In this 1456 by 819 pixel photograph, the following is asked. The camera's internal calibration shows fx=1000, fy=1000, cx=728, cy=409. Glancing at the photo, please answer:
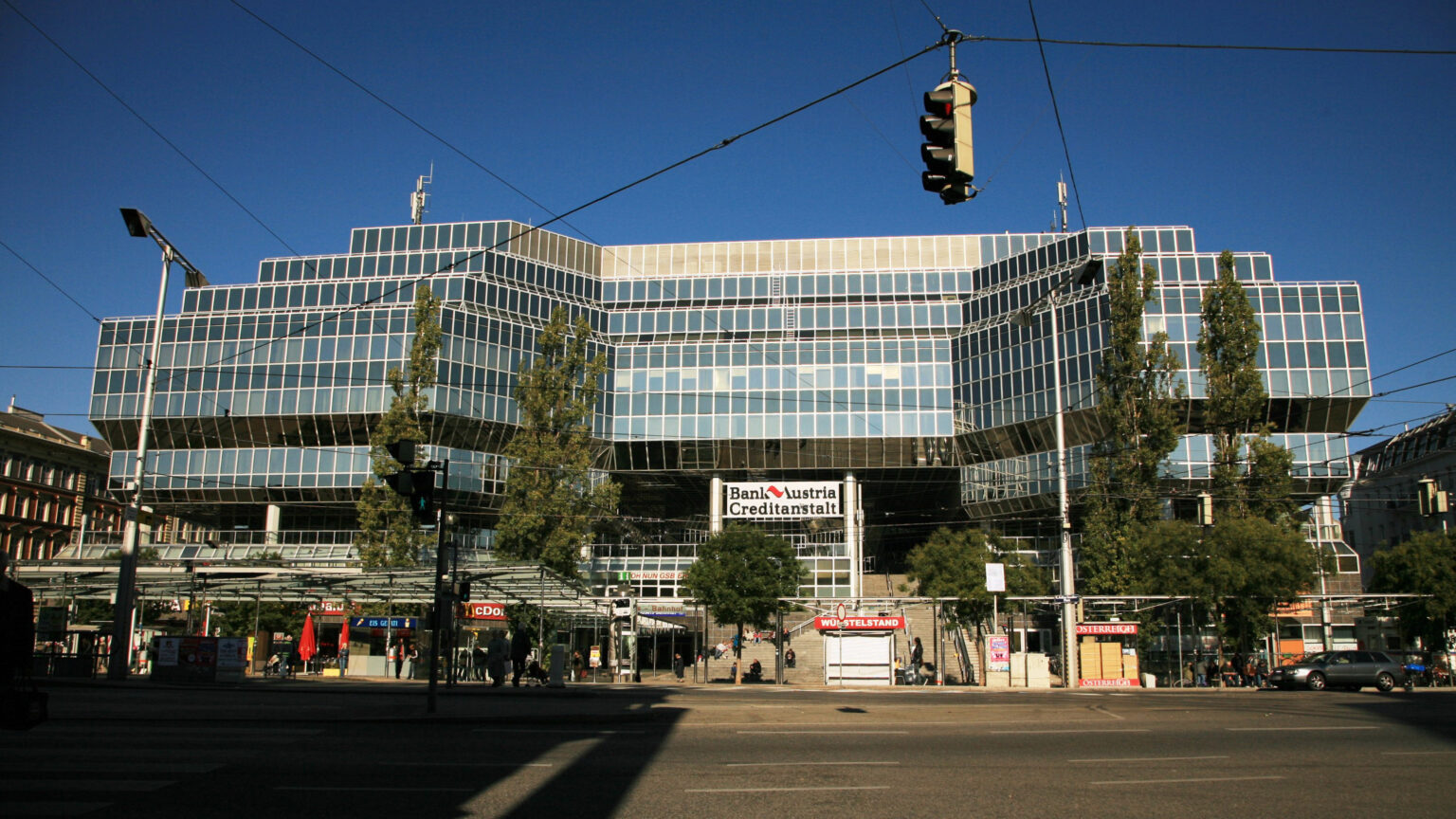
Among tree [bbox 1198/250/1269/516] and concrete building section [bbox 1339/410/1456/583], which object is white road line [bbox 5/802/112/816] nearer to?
tree [bbox 1198/250/1269/516]

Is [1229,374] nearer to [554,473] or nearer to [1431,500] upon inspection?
[1431,500]

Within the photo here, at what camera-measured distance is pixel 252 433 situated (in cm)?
6400

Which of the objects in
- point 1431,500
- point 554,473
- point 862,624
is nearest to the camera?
point 1431,500

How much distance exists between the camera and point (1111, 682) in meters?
35.9

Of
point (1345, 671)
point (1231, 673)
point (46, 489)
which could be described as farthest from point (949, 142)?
point (46, 489)

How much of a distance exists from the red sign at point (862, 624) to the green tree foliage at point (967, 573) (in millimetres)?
6209

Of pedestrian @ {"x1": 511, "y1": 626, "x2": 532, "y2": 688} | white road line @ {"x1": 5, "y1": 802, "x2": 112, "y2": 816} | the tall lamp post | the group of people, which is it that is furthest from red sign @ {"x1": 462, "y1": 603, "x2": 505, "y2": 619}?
white road line @ {"x1": 5, "y1": 802, "x2": 112, "y2": 816}

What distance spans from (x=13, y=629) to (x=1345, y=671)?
37.9 metres

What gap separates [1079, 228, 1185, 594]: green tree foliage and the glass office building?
6269mm

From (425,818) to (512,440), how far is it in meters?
45.2

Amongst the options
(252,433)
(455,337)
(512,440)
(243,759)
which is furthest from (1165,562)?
(252,433)

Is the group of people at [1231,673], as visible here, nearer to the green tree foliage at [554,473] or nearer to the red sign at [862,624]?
the red sign at [862,624]

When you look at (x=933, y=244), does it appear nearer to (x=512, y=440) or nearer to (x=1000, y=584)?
(x=512, y=440)

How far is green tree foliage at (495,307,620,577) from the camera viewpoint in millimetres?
50531
